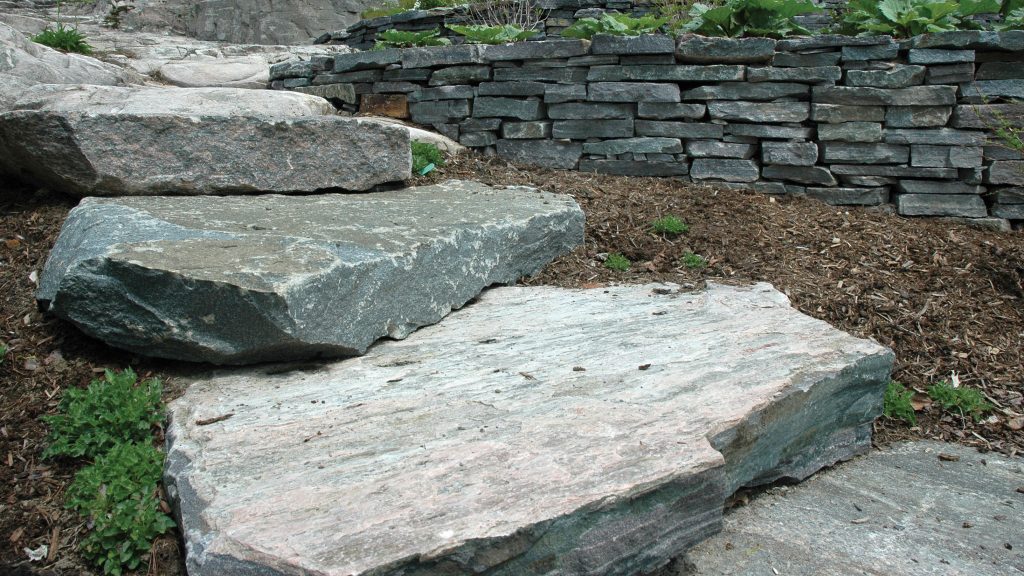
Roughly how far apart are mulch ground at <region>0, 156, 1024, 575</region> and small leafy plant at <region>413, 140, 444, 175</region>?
0.10 m

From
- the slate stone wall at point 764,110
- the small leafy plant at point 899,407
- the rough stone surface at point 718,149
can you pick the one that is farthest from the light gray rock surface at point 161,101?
the small leafy plant at point 899,407

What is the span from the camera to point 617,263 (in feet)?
14.4

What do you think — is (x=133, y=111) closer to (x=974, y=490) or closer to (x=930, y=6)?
(x=974, y=490)

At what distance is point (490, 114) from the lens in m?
5.77

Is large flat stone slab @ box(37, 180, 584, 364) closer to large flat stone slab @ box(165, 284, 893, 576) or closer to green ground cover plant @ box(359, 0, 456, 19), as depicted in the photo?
large flat stone slab @ box(165, 284, 893, 576)

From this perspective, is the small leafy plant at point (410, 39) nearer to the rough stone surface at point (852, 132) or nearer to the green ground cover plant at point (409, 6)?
the green ground cover plant at point (409, 6)

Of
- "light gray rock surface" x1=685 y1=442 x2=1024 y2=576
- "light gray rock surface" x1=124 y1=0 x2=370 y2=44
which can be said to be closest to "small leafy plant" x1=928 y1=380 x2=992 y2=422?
"light gray rock surface" x1=685 y1=442 x2=1024 y2=576

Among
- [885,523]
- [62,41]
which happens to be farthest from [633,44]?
[62,41]

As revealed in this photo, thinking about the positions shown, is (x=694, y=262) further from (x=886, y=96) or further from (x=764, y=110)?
(x=886, y=96)

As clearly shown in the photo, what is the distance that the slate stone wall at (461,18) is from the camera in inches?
314

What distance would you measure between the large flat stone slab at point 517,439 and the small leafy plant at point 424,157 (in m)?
1.91

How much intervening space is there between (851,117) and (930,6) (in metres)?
0.96

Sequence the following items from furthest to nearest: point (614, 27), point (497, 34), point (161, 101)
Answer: point (497, 34), point (614, 27), point (161, 101)

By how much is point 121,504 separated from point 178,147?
224 cm
